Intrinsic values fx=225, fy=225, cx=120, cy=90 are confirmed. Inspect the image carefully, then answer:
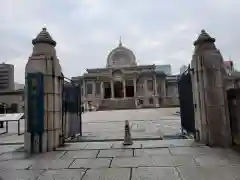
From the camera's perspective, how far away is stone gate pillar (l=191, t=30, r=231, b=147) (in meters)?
6.29

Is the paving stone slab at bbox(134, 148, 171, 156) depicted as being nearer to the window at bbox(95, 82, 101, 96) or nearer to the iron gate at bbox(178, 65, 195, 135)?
the iron gate at bbox(178, 65, 195, 135)

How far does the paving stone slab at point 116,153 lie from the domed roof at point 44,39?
361cm

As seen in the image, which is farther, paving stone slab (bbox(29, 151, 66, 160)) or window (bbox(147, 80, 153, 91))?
window (bbox(147, 80, 153, 91))

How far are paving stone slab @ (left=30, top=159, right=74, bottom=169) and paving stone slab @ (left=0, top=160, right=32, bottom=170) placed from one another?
0.49ft

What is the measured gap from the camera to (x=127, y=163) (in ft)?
15.6

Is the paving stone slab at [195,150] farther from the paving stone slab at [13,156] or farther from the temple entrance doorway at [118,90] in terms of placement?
the temple entrance doorway at [118,90]

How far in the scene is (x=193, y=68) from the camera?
6.95m

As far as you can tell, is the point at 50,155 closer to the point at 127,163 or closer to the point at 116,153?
the point at 116,153

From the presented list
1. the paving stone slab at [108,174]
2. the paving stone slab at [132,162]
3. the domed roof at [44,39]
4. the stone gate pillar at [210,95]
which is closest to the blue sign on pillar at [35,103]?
the domed roof at [44,39]

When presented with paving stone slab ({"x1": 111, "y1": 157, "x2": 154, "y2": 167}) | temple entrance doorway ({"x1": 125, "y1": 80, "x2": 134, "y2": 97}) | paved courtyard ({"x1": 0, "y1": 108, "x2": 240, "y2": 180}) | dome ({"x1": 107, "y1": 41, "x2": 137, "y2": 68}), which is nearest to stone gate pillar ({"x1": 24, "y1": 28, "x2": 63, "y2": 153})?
paved courtyard ({"x1": 0, "y1": 108, "x2": 240, "y2": 180})

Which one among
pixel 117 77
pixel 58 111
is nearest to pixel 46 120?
pixel 58 111

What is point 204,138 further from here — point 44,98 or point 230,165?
point 44,98

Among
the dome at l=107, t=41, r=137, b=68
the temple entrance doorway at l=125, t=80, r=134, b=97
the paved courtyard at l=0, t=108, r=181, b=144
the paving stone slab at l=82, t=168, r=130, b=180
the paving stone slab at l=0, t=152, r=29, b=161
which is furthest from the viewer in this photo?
the dome at l=107, t=41, r=137, b=68

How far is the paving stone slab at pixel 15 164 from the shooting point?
4798mm
